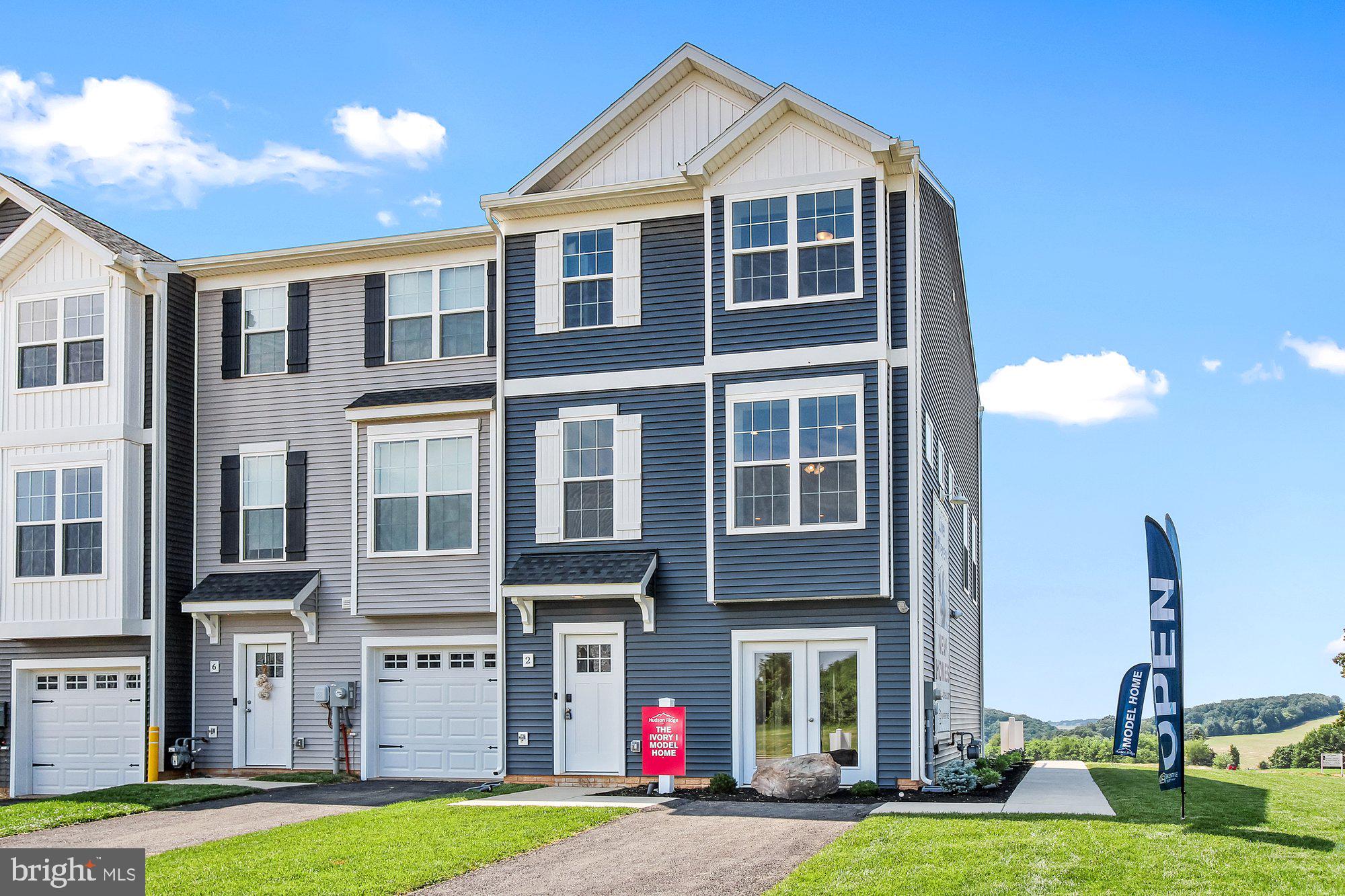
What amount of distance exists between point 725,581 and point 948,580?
427 centimetres

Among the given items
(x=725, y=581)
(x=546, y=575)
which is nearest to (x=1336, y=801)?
(x=725, y=581)

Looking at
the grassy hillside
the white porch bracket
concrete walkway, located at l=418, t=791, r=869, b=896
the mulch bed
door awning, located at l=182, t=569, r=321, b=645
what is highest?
door awning, located at l=182, t=569, r=321, b=645

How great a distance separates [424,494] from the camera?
1995cm

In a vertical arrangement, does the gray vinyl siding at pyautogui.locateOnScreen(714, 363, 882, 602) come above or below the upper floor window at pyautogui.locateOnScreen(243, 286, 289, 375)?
below

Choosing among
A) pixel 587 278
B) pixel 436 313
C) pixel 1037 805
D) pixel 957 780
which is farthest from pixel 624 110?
pixel 1037 805

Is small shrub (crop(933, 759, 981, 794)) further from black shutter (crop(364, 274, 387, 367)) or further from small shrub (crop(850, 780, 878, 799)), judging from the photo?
black shutter (crop(364, 274, 387, 367))

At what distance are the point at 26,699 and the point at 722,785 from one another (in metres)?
12.1

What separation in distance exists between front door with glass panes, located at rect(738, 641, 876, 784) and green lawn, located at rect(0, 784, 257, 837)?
22.4 feet

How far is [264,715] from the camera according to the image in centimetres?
2081

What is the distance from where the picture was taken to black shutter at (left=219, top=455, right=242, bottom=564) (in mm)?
21266

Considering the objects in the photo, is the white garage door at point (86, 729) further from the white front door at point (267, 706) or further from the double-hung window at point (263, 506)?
the double-hung window at point (263, 506)

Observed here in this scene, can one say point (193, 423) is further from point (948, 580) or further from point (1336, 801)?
point (1336, 801)

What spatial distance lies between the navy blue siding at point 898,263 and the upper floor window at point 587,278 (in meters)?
4.02

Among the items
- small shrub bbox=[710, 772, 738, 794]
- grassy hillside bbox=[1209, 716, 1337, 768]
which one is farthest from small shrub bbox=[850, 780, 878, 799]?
grassy hillside bbox=[1209, 716, 1337, 768]
